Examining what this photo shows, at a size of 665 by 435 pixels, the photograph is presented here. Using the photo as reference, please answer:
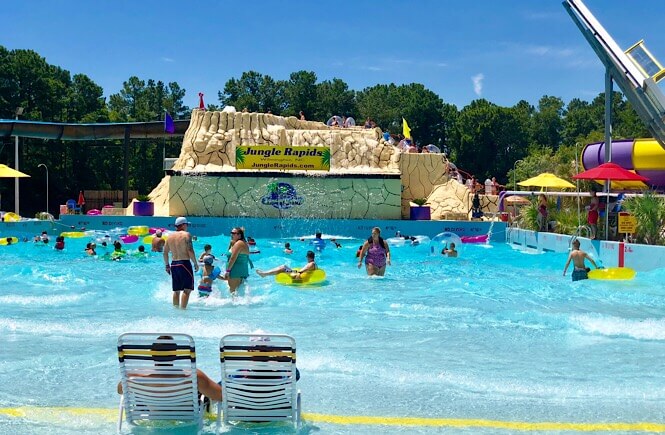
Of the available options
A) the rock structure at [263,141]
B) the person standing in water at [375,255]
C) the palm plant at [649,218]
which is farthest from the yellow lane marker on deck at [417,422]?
the rock structure at [263,141]

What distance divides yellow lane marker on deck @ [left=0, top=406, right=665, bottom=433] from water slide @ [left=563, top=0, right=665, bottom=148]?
14.7 m

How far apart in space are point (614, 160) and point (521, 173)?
21336mm

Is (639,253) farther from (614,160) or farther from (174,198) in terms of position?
(174,198)

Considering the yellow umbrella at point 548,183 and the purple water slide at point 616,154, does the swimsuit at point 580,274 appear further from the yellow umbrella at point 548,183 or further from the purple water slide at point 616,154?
the purple water slide at point 616,154

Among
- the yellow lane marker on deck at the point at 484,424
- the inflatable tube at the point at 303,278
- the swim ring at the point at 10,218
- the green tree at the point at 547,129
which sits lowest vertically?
the yellow lane marker on deck at the point at 484,424

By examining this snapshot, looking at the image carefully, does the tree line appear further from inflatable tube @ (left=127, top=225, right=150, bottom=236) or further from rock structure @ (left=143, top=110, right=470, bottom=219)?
inflatable tube @ (left=127, top=225, right=150, bottom=236)

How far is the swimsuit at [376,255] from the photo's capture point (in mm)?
13195

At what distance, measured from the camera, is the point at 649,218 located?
607 inches

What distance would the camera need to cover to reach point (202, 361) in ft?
22.4

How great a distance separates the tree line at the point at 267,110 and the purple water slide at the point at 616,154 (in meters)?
7.99

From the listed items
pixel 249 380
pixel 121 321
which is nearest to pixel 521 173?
pixel 121 321

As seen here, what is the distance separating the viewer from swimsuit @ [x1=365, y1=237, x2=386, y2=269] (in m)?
13.2

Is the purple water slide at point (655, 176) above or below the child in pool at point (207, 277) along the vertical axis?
above

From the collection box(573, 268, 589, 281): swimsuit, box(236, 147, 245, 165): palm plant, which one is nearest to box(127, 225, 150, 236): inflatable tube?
box(236, 147, 245, 165): palm plant
